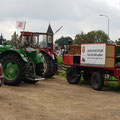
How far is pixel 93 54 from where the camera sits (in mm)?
10992

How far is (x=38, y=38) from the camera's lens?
48.5 ft

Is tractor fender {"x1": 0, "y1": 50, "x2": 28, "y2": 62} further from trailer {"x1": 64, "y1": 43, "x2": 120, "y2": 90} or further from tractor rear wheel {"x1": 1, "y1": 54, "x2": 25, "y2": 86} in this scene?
trailer {"x1": 64, "y1": 43, "x2": 120, "y2": 90}

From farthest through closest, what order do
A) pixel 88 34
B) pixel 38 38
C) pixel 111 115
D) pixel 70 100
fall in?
pixel 88 34 → pixel 38 38 → pixel 70 100 → pixel 111 115

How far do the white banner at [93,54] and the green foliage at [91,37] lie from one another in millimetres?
50275

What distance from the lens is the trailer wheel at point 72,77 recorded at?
42.0 ft

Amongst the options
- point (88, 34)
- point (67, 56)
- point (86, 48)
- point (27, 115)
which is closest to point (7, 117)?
point (27, 115)

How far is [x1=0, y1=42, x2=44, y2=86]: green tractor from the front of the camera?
1069 centimetres

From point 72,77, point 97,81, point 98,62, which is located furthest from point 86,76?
point 98,62

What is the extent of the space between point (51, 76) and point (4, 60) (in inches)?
167

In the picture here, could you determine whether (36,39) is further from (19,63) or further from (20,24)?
(19,63)

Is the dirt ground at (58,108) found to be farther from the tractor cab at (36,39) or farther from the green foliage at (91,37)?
the green foliage at (91,37)

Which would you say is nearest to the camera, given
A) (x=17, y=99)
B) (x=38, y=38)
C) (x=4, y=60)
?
(x=17, y=99)

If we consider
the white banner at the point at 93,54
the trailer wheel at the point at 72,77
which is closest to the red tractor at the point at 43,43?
the trailer wheel at the point at 72,77

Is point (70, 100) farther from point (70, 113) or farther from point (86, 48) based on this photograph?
point (86, 48)
